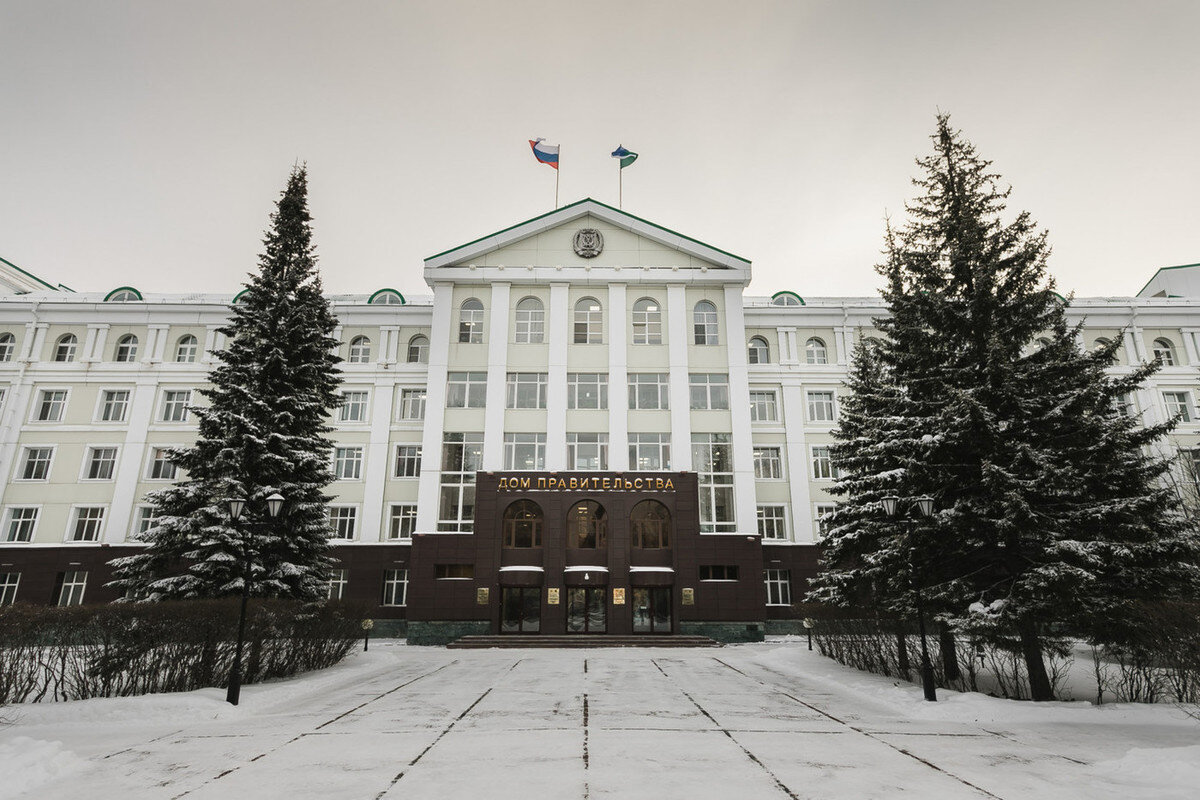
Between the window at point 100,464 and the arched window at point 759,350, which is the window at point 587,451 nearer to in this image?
the arched window at point 759,350

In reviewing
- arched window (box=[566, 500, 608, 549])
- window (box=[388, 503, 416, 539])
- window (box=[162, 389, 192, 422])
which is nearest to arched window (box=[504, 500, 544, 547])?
arched window (box=[566, 500, 608, 549])

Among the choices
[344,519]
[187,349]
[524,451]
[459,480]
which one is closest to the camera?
[459,480]

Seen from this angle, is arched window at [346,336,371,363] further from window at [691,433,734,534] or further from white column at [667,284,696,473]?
window at [691,433,734,534]

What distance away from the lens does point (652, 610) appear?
1209 inches

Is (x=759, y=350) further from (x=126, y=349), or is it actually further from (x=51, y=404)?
(x=51, y=404)

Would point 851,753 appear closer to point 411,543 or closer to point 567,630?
point 567,630

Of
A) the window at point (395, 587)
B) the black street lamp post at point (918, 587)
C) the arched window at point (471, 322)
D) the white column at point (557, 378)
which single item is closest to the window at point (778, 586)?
the white column at point (557, 378)

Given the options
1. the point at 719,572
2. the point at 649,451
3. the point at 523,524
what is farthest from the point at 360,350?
the point at 719,572

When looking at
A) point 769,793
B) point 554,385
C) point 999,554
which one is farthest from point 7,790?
point 554,385

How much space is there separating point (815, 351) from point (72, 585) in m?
42.7

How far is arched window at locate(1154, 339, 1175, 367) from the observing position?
123 feet

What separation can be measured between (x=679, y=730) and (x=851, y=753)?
108 inches

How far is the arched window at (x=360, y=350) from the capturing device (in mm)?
37406

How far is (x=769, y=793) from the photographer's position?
23.8ft
